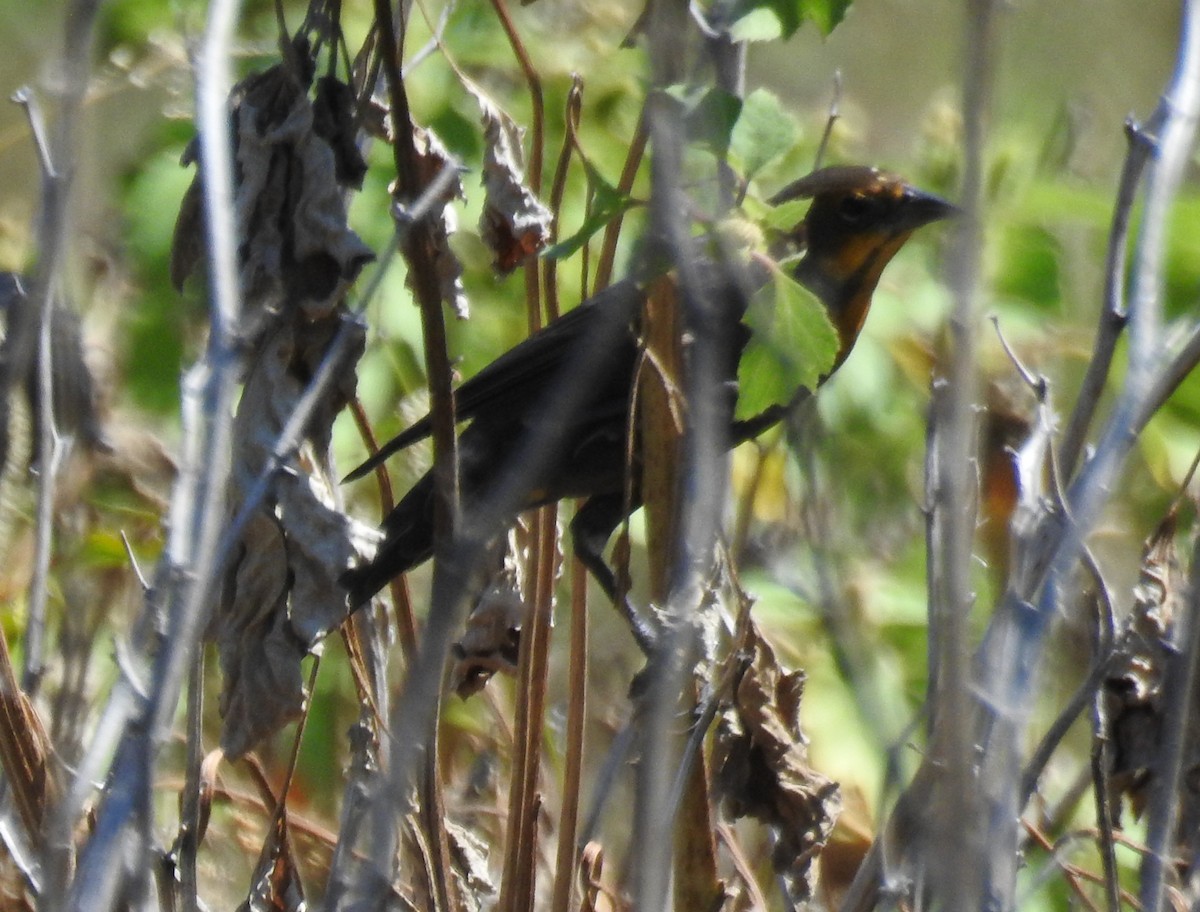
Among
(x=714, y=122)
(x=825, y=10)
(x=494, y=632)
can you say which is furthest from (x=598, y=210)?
(x=494, y=632)

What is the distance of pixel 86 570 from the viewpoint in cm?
332

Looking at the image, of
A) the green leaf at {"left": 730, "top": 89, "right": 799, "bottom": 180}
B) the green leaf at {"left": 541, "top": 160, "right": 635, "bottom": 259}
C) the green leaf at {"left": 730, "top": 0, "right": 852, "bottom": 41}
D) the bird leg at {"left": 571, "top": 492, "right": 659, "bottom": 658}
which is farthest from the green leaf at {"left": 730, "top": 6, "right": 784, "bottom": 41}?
the bird leg at {"left": 571, "top": 492, "right": 659, "bottom": 658}

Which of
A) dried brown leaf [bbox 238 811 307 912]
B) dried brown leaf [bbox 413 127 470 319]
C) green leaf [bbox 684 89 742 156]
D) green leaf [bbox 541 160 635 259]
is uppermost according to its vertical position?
dried brown leaf [bbox 413 127 470 319]

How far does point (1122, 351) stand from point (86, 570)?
7.17 feet

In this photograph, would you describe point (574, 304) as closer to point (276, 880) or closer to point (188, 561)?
point (276, 880)

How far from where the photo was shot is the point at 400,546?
8.83ft

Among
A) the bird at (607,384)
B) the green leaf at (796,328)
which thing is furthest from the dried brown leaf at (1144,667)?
the green leaf at (796,328)

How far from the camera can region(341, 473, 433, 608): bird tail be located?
2471 millimetres

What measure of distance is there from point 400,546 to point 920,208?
133cm

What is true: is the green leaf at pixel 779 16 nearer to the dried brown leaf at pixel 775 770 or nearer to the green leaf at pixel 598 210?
the green leaf at pixel 598 210

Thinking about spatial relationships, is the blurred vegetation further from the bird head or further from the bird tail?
the bird tail

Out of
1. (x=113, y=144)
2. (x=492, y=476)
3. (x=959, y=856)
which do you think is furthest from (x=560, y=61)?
(x=113, y=144)

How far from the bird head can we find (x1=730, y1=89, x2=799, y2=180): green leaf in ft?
4.62

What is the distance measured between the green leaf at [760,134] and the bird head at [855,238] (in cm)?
141
